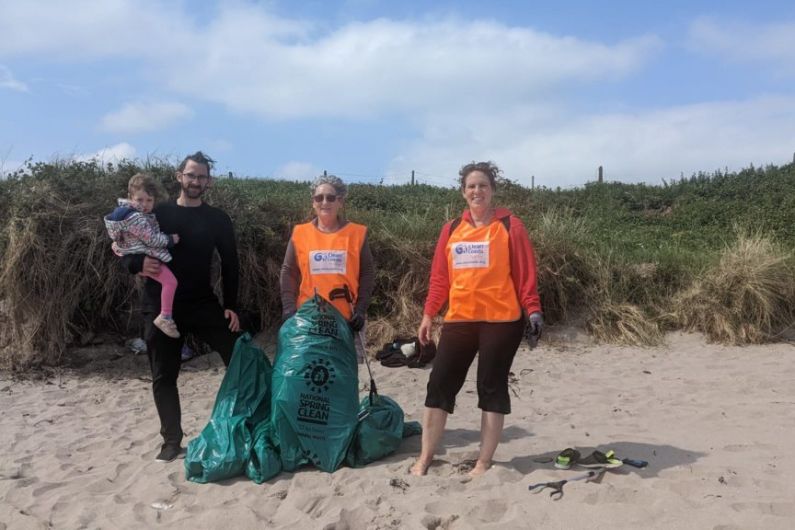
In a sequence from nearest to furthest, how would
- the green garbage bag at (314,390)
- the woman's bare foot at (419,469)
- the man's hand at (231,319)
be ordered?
the woman's bare foot at (419,469), the green garbage bag at (314,390), the man's hand at (231,319)

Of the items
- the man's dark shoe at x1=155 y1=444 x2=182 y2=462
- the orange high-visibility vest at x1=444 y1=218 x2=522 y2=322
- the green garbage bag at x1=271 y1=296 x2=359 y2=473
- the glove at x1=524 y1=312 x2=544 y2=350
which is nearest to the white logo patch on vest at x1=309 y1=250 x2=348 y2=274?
the green garbage bag at x1=271 y1=296 x2=359 y2=473

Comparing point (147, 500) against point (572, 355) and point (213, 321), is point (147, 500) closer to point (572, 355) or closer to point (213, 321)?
point (213, 321)

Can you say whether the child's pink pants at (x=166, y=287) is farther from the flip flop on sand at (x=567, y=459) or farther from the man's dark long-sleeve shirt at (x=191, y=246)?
the flip flop on sand at (x=567, y=459)

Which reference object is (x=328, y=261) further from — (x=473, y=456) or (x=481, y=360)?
(x=473, y=456)

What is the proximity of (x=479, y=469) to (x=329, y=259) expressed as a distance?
1.45 meters

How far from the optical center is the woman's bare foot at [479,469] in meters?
3.41

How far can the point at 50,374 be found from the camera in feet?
20.9

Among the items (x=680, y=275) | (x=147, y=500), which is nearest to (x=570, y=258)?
(x=680, y=275)

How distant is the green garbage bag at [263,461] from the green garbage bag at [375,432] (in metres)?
0.41

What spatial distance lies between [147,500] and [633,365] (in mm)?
4827

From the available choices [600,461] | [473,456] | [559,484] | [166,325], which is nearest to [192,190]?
[166,325]

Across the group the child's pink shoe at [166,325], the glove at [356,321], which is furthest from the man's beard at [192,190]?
the glove at [356,321]

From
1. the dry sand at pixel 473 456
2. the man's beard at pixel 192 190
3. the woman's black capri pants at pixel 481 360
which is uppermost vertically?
the man's beard at pixel 192 190

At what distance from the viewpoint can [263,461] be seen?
11.5 ft
